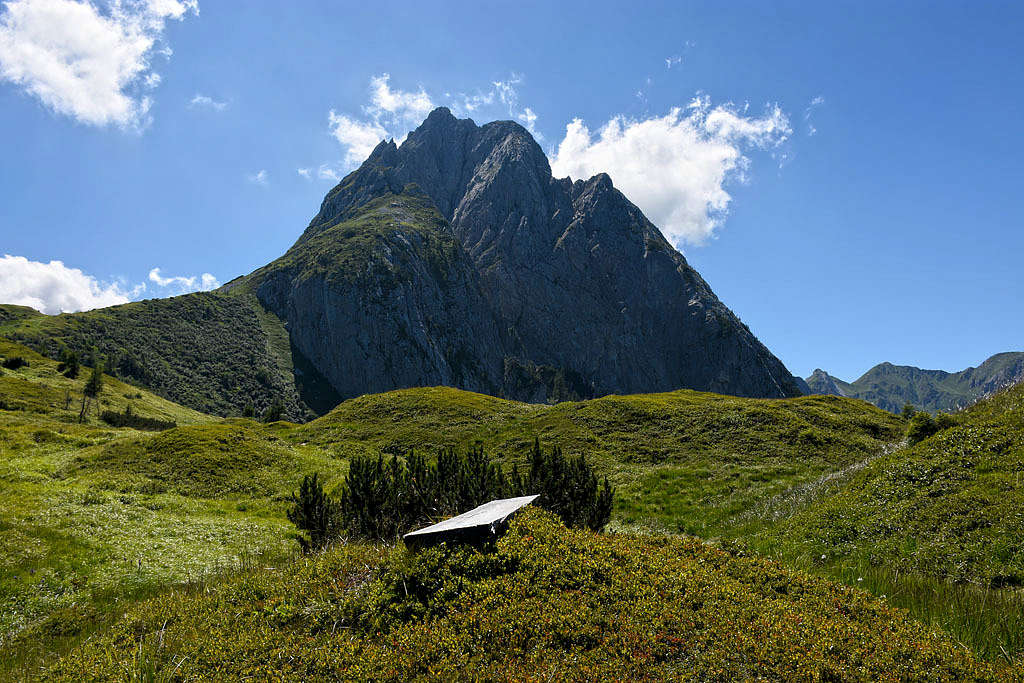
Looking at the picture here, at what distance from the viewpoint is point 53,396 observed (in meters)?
67.8

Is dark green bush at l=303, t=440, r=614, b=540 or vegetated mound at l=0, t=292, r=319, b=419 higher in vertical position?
vegetated mound at l=0, t=292, r=319, b=419

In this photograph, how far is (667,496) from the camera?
25969 mm

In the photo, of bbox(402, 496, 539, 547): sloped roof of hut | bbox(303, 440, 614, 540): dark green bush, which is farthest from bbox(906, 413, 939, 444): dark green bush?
bbox(402, 496, 539, 547): sloped roof of hut

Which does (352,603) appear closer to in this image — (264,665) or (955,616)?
(264,665)

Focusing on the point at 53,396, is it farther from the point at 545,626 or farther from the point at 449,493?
the point at 545,626

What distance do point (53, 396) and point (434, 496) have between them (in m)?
86.7

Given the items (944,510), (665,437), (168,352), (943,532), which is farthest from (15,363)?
(944,510)

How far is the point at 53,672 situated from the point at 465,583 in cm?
656

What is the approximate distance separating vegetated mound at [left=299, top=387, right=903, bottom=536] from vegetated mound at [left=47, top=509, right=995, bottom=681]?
14.6 meters

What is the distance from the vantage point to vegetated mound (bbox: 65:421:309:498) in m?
29.6

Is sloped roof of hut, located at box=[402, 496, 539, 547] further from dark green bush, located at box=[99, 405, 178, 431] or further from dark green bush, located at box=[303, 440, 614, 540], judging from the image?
dark green bush, located at box=[99, 405, 178, 431]

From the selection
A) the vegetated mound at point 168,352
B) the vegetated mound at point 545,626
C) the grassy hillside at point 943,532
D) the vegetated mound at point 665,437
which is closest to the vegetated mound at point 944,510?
the grassy hillside at point 943,532

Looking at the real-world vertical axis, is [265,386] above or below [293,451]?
above

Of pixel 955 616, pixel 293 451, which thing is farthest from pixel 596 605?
pixel 293 451
